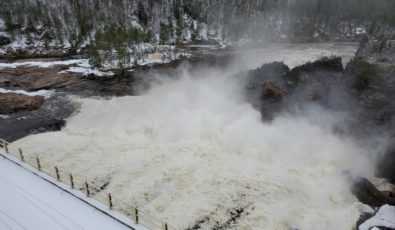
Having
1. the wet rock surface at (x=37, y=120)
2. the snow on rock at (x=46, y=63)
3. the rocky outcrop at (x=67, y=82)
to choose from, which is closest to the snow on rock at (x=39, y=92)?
the rocky outcrop at (x=67, y=82)

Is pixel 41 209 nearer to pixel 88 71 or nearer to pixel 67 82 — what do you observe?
pixel 67 82

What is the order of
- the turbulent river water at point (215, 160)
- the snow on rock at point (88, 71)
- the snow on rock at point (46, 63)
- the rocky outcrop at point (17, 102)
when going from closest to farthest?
1. the turbulent river water at point (215, 160)
2. the rocky outcrop at point (17, 102)
3. the snow on rock at point (88, 71)
4. the snow on rock at point (46, 63)

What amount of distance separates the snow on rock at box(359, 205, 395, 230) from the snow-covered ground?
10.0m

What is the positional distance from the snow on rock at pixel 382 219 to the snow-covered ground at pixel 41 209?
10032mm

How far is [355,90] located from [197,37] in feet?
162

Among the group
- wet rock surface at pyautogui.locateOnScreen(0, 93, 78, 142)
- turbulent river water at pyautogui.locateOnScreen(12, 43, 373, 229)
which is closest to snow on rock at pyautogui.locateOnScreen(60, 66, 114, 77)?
wet rock surface at pyautogui.locateOnScreen(0, 93, 78, 142)

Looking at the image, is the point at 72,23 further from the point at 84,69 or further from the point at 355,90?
the point at 355,90

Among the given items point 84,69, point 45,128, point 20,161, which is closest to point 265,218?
point 20,161

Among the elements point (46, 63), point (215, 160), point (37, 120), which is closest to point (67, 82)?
point (46, 63)

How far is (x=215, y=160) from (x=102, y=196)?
6848 millimetres

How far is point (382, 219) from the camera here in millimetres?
14680

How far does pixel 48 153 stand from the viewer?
21.2 metres

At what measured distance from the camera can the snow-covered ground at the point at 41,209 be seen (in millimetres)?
14047

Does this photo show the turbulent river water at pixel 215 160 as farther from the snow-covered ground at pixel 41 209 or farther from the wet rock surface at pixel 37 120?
the snow-covered ground at pixel 41 209
